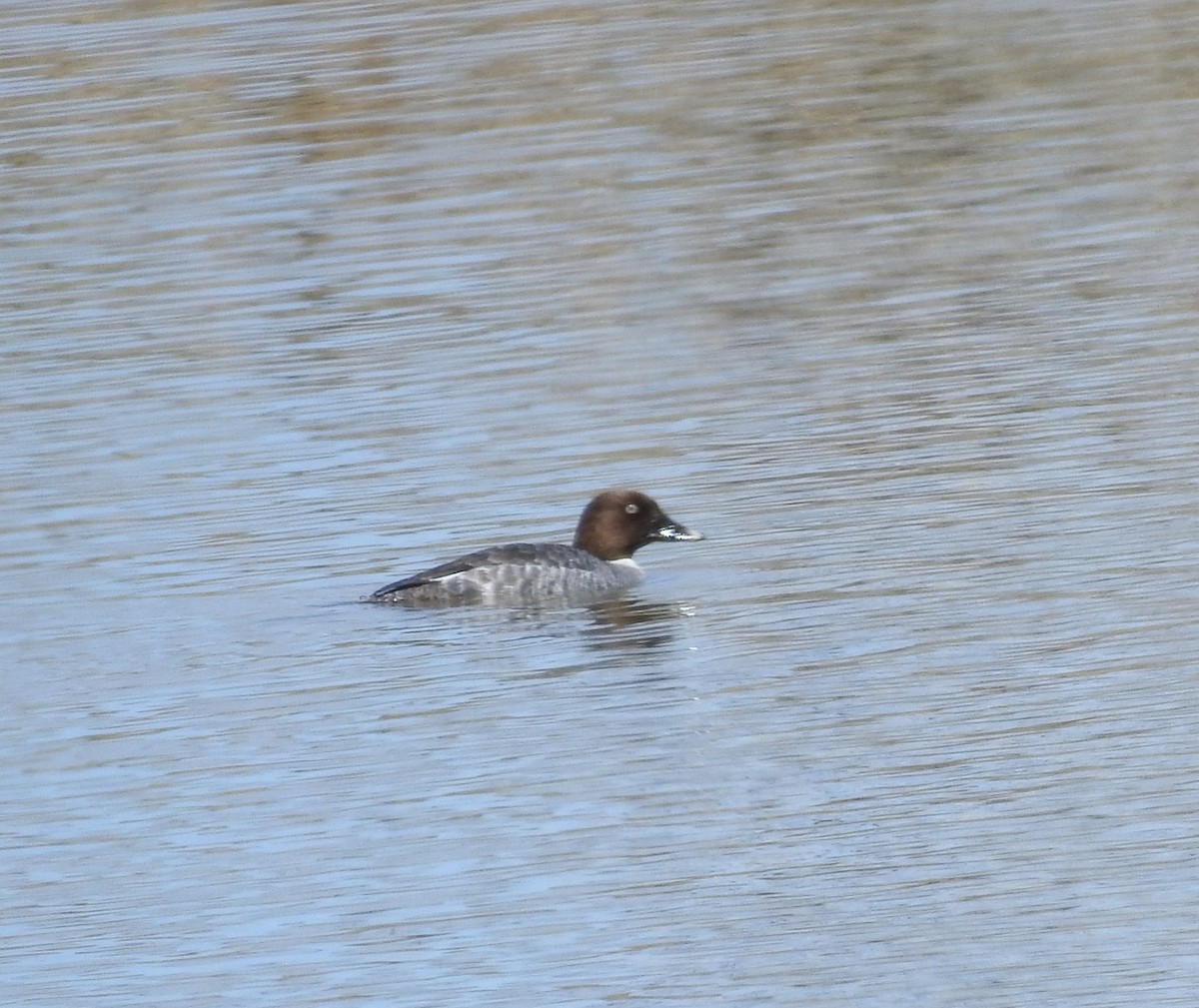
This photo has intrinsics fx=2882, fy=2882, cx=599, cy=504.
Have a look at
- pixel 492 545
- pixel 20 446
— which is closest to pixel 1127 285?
pixel 492 545

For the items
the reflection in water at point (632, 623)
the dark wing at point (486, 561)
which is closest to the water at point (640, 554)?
the reflection in water at point (632, 623)

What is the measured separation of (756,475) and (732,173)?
9.47 m

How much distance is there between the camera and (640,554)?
51.8 feet

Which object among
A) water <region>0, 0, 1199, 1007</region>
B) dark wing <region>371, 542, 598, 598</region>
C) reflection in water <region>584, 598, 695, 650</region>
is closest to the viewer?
water <region>0, 0, 1199, 1007</region>

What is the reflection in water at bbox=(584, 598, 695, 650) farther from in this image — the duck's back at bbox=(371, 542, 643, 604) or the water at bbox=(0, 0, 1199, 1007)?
the duck's back at bbox=(371, 542, 643, 604)

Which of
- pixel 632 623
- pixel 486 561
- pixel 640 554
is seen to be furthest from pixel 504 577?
pixel 640 554

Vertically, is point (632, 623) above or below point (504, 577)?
below

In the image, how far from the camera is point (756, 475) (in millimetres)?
15555

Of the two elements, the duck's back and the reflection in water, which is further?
the duck's back

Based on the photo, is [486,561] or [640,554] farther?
[640,554]

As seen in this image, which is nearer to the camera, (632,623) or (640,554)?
→ (632,623)

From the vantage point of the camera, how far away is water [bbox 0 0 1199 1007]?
9461 millimetres

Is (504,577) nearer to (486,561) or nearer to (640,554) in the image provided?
(486,561)

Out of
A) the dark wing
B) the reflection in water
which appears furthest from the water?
the dark wing
